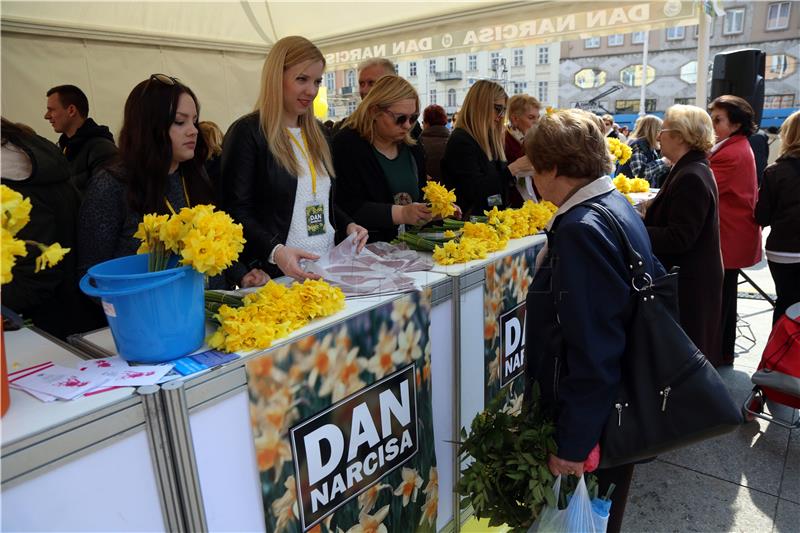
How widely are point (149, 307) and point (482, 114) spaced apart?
237 cm

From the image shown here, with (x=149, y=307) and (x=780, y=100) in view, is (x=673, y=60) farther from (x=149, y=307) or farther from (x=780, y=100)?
(x=149, y=307)

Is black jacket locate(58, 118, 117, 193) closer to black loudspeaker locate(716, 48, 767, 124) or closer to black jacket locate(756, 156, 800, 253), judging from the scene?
black jacket locate(756, 156, 800, 253)

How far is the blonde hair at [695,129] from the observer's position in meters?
2.82

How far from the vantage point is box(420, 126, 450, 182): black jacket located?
13.1ft

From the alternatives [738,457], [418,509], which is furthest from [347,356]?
[738,457]

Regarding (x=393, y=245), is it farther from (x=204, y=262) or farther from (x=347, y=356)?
(x=204, y=262)

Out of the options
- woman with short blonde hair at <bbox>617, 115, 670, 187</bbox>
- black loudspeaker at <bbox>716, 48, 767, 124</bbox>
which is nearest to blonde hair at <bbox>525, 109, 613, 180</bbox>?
woman with short blonde hair at <bbox>617, 115, 670, 187</bbox>

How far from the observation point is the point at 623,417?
1.46 m

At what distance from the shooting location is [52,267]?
6.61ft

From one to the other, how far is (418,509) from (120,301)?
132 centimetres

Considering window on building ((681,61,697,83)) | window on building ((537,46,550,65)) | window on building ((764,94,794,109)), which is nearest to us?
window on building ((764,94,794,109))

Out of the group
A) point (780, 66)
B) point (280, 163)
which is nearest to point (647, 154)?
point (280, 163)

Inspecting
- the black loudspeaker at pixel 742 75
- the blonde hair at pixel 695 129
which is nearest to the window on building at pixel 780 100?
the black loudspeaker at pixel 742 75

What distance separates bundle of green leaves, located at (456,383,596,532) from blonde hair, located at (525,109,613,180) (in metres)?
0.66
